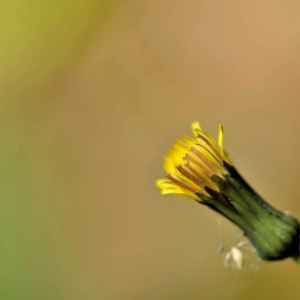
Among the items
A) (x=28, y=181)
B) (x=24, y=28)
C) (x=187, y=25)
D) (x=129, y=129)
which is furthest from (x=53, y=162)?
(x=187, y=25)

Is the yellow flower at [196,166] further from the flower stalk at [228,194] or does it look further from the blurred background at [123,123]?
the blurred background at [123,123]

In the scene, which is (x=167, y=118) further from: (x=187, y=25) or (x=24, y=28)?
(x=24, y=28)

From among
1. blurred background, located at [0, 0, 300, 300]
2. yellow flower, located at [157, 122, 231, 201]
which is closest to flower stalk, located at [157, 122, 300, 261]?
yellow flower, located at [157, 122, 231, 201]

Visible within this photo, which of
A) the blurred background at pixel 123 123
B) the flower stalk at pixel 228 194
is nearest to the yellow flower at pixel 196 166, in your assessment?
the flower stalk at pixel 228 194

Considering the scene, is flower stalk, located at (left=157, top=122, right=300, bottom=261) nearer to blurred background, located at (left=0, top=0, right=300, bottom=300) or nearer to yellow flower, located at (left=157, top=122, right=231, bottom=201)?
yellow flower, located at (left=157, top=122, right=231, bottom=201)

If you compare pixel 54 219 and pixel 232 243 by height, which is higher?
pixel 54 219
